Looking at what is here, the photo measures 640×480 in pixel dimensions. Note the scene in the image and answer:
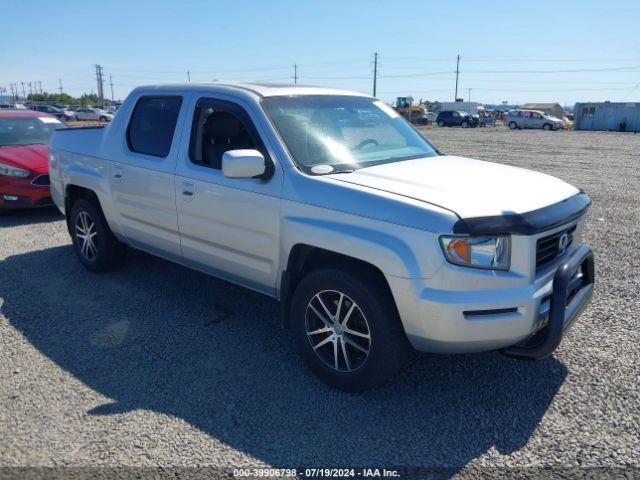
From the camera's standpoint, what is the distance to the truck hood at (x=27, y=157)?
813 cm

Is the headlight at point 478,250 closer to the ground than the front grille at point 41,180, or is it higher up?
higher up

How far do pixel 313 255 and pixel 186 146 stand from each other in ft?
5.08

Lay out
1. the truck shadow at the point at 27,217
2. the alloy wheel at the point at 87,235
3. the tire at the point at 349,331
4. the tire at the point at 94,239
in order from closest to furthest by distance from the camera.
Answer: the tire at the point at 349,331 < the tire at the point at 94,239 < the alloy wheel at the point at 87,235 < the truck shadow at the point at 27,217

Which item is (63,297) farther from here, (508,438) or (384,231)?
(508,438)

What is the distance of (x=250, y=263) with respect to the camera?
3.98m

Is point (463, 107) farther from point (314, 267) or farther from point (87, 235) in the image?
point (314, 267)

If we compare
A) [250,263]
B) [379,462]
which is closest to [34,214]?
[250,263]

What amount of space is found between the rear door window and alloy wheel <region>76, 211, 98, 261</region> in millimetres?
1174

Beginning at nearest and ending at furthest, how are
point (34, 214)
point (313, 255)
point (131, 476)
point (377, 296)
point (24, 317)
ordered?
point (131, 476) → point (377, 296) → point (313, 255) → point (24, 317) → point (34, 214)

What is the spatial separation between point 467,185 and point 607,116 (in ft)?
166

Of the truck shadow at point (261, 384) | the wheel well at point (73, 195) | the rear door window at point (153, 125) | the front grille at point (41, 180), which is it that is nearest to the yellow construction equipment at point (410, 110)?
the front grille at point (41, 180)

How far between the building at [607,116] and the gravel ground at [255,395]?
47.3 meters

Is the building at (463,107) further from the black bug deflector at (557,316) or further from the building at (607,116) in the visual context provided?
the black bug deflector at (557,316)

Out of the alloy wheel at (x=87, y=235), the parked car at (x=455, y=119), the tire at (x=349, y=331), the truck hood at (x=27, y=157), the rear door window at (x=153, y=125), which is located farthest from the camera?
the parked car at (x=455, y=119)
